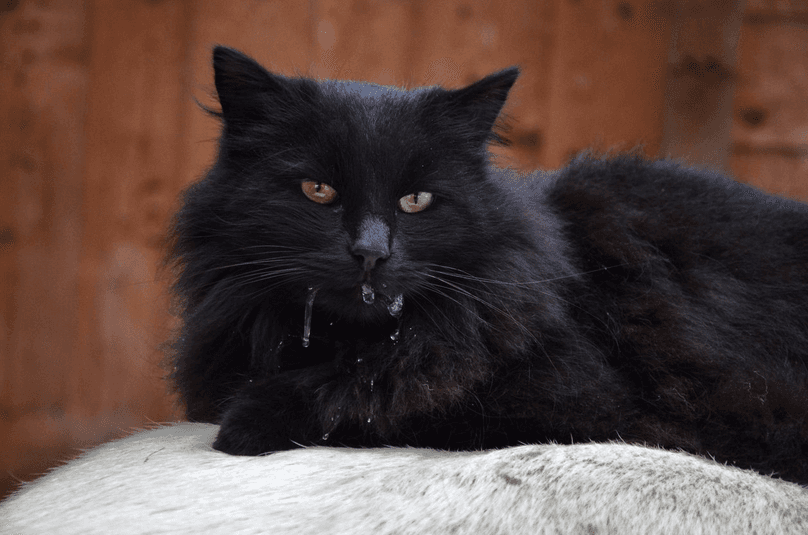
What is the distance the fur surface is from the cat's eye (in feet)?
1.70

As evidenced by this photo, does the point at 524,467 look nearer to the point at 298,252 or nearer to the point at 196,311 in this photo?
the point at 298,252

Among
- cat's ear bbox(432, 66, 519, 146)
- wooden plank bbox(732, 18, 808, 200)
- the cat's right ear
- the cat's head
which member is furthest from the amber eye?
wooden plank bbox(732, 18, 808, 200)

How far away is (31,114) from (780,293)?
2754 mm

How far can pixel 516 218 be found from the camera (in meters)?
1.80

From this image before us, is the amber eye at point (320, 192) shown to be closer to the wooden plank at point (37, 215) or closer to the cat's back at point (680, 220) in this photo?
the cat's back at point (680, 220)

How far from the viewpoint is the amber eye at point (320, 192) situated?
1.66 metres

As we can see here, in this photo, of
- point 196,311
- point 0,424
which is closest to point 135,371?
point 0,424

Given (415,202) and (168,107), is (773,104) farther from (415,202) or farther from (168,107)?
(168,107)

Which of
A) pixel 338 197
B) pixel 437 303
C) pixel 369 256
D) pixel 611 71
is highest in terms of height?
pixel 611 71

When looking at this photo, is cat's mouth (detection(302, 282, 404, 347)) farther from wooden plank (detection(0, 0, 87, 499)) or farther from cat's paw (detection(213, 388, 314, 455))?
wooden plank (detection(0, 0, 87, 499))

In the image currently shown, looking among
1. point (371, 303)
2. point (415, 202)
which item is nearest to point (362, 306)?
point (371, 303)

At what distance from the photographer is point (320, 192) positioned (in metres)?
1.66

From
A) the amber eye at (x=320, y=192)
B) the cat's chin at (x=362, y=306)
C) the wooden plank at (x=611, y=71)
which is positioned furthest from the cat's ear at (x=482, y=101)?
the wooden plank at (x=611, y=71)

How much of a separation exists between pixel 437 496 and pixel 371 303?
0.47m
